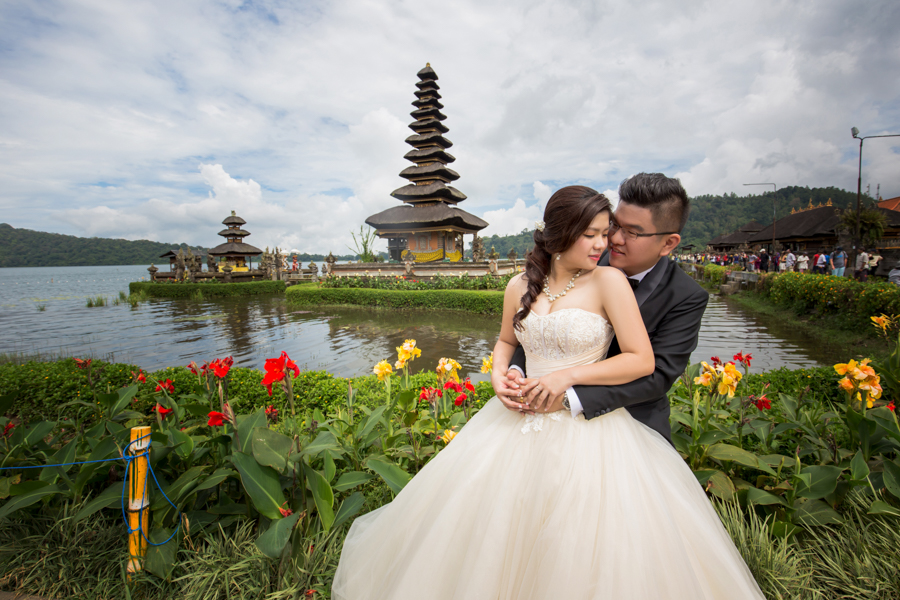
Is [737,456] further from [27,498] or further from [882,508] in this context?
[27,498]

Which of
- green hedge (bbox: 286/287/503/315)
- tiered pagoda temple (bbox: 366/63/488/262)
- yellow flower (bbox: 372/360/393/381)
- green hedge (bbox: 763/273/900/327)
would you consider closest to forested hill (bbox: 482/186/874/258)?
tiered pagoda temple (bbox: 366/63/488/262)

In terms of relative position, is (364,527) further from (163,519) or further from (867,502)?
(867,502)

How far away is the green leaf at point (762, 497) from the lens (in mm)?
2168

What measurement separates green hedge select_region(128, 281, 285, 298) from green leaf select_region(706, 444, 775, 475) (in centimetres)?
2760

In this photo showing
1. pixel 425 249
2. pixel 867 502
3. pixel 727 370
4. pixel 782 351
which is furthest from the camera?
pixel 425 249

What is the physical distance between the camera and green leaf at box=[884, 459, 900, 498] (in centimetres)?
209

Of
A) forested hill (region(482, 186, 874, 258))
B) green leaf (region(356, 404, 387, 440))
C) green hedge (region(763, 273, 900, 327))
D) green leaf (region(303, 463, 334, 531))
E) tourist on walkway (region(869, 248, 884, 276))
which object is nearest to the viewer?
green leaf (region(303, 463, 334, 531))

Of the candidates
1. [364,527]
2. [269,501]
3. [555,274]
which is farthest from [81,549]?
[555,274]

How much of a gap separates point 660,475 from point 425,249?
26927mm

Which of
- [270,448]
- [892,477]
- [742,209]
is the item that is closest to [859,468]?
[892,477]

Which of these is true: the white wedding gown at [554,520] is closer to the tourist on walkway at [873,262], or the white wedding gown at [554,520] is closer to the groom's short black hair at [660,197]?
the groom's short black hair at [660,197]

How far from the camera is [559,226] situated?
178 centimetres

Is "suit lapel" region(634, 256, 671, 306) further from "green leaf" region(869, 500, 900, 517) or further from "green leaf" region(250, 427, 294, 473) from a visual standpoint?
"green leaf" region(250, 427, 294, 473)

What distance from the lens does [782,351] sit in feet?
27.4
